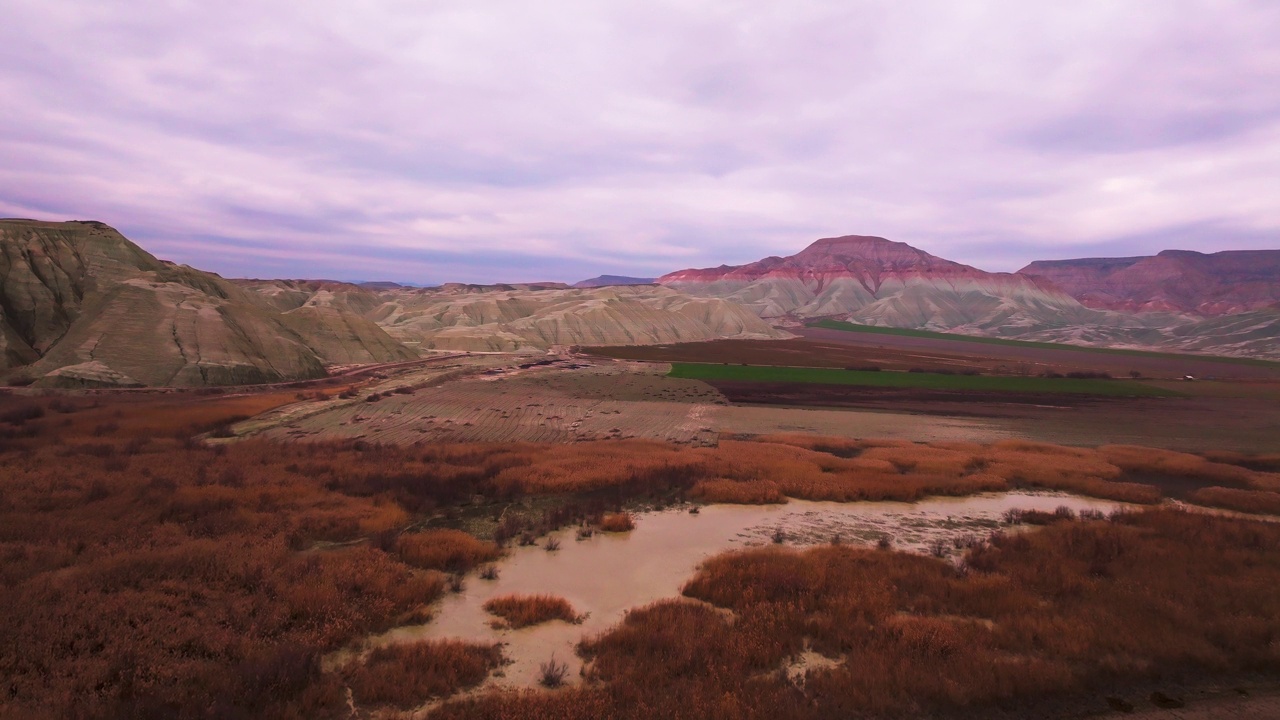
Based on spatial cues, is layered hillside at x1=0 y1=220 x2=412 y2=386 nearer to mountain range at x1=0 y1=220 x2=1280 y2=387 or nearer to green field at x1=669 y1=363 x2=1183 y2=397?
mountain range at x1=0 y1=220 x2=1280 y2=387

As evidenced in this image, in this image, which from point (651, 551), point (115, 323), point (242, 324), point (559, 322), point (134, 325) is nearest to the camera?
point (651, 551)

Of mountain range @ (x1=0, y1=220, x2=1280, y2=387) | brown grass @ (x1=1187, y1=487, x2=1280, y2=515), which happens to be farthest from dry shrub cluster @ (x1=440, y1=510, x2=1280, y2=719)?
mountain range @ (x1=0, y1=220, x2=1280, y2=387)

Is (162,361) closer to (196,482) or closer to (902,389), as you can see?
(196,482)

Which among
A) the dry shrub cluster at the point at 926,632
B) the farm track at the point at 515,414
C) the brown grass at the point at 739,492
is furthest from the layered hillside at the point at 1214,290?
the dry shrub cluster at the point at 926,632

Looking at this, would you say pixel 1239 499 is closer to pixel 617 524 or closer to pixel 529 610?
pixel 617 524

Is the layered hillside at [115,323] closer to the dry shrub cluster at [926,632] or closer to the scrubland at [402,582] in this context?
the scrubland at [402,582]

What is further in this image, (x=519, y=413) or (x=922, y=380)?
Answer: (x=922, y=380)

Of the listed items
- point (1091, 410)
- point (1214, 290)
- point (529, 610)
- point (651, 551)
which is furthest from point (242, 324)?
point (1214, 290)
